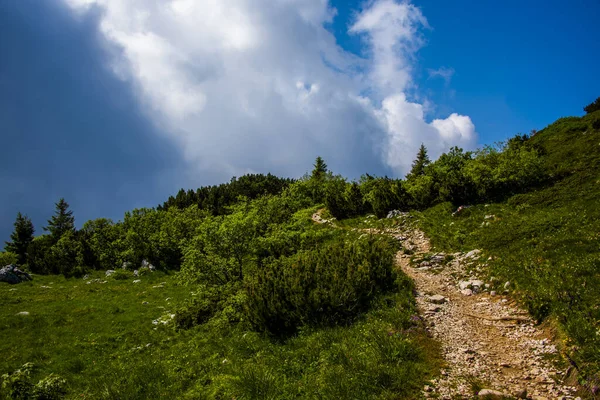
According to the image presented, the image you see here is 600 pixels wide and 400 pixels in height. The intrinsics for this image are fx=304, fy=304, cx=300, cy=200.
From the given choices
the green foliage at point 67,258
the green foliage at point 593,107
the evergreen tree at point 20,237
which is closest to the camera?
the green foliage at point 67,258

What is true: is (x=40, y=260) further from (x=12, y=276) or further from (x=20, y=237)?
(x=20, y=237)

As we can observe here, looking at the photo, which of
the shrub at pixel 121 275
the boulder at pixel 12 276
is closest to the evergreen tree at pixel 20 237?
the boulder at pixel 12 276

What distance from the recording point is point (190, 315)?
14.8 metres

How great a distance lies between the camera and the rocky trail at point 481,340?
6.59m

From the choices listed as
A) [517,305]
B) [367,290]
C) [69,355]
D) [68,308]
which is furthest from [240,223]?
[68,308]

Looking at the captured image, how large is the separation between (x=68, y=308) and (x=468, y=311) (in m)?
22.2

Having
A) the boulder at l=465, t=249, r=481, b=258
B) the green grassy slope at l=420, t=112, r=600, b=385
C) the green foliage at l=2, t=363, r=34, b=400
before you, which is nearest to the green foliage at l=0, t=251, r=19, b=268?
the green foliage at l=2, t=363, r=34, b=400

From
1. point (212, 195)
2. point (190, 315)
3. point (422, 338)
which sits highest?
point (212, 195)

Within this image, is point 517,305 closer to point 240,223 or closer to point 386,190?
point 240,223

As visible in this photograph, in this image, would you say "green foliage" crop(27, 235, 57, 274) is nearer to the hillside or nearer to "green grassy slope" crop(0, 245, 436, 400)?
the hillside

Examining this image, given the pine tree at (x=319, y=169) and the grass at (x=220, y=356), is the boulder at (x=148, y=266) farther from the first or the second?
the pine tree at (x=319, y=169)

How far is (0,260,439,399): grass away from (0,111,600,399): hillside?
0.17 feet

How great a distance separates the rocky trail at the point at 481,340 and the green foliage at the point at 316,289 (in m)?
2.01

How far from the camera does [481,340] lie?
29.0ft
